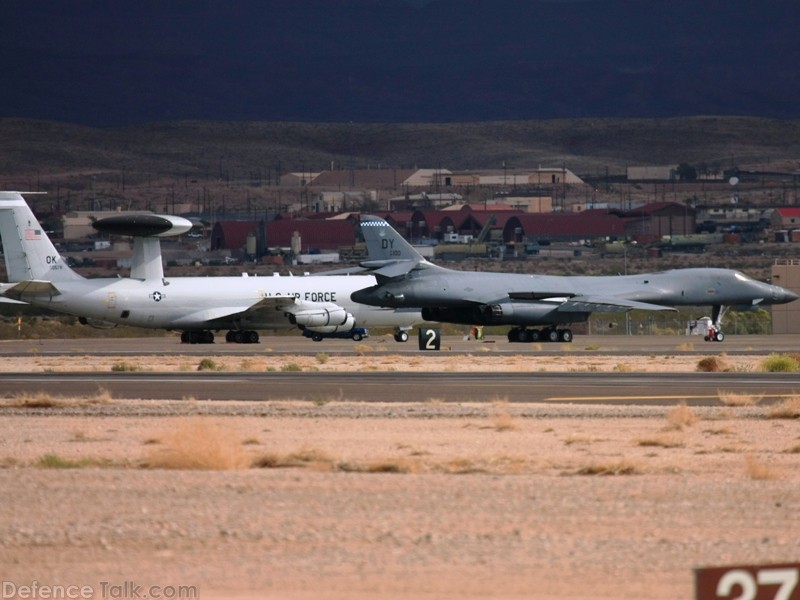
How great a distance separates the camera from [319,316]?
215 feet

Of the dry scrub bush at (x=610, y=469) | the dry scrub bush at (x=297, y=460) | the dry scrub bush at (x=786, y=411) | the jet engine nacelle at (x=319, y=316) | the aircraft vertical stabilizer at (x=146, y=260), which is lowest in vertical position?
the jet engine nacelle at (x=319, y=316)

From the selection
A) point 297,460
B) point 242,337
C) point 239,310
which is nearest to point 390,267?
point 239,310

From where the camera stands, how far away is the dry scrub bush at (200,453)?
18453mm

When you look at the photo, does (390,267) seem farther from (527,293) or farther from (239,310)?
(239,310)

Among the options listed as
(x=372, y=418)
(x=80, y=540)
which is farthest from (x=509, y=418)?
(x=80, y=540)

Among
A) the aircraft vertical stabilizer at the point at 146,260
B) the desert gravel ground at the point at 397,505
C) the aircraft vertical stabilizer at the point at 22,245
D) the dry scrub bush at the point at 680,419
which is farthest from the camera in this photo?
the aircraft vertical stabilizer at the point at 146,260

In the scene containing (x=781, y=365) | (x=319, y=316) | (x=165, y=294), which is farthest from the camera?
(x=319, y=316)

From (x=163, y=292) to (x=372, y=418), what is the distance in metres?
39.4

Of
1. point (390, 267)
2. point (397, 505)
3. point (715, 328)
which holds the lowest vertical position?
point (715, 328)

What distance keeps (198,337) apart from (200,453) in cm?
4981

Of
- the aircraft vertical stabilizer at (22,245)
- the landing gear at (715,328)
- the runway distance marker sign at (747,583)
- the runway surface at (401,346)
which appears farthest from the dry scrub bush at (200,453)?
the landing gear at (715,328)

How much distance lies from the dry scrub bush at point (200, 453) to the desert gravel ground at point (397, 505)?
Answer: 0.14 ft

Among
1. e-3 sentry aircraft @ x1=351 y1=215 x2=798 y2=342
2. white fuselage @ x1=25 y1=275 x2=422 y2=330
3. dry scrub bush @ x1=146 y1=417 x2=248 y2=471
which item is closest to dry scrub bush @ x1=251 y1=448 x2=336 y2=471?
dry scrub bush @ x1=146 y1=417 x2=248 y2=471

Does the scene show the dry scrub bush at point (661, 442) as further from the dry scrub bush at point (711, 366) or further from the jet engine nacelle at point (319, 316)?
the jet engine nacelle at point (319, 316)
